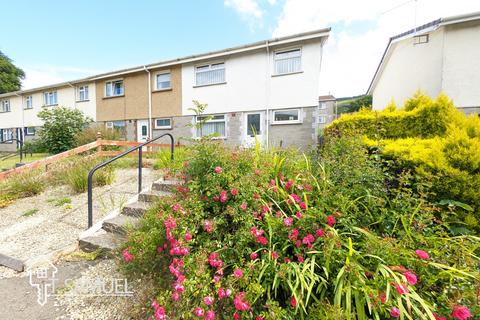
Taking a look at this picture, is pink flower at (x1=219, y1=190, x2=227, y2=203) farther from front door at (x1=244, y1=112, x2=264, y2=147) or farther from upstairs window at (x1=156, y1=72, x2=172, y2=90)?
upstairs window at (x1=156, y1=72, x2=172, y2=90)

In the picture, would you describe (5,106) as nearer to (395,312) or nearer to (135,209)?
(135,209)

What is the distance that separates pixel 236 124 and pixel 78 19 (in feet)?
28.5

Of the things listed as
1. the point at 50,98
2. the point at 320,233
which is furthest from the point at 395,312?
the point at 50,98

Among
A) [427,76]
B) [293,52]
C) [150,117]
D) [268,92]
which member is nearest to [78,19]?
[150,117]

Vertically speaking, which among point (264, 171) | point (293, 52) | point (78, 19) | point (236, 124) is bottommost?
point (264, 171)

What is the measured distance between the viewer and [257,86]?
10.0 meters

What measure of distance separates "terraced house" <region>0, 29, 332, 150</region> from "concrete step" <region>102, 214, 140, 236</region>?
4483 millimetres

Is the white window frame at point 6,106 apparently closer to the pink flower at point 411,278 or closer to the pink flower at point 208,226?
the pink flower at point 208,226

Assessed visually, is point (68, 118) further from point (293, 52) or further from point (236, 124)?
point (293, 52)

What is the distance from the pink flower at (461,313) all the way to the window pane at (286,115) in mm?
8761

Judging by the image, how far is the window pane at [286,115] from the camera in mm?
9508

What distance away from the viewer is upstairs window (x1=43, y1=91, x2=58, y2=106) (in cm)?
1619

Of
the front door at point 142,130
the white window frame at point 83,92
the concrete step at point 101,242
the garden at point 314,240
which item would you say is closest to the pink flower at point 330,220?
the garden at point 314,240

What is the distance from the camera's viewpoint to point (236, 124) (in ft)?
34.3
